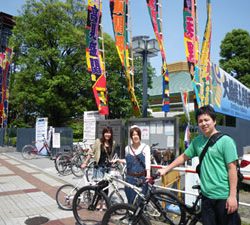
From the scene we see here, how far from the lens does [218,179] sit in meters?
2.67

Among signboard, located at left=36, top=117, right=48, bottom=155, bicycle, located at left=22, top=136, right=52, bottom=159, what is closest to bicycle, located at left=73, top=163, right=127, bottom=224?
bicycle, located at left=22, top=136, right=52, bottom=159

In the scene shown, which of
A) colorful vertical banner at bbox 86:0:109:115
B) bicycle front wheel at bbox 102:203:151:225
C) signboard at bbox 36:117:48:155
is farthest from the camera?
signboard at bbox 36:117:48:155

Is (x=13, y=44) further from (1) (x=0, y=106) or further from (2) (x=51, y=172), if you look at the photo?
(2) (x=51, y=172)

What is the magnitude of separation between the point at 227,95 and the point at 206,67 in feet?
8.76

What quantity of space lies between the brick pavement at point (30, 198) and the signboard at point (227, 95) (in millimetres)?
6668

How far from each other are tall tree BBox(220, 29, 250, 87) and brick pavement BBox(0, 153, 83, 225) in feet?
69.4

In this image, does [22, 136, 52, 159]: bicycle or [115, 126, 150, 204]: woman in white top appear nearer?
[115, 126, 150, 204]: woman in white top

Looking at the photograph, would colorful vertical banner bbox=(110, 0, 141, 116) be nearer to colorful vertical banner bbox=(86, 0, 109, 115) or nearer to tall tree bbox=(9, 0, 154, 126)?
colorful vertical banner bbox=(86, 0, 109, 115)

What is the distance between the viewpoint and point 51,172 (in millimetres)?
10984

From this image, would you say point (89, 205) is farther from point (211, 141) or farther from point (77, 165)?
point (77, 165)

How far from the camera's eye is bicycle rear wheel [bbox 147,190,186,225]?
364cm

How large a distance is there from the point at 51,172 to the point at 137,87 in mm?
16378

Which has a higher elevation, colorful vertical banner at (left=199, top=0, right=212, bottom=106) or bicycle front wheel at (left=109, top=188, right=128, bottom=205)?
colorful vertical banner at (left=199, top=0, right=212, bottom=106)

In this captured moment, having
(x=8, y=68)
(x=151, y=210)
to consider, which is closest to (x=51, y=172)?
(x=151, y=210)
